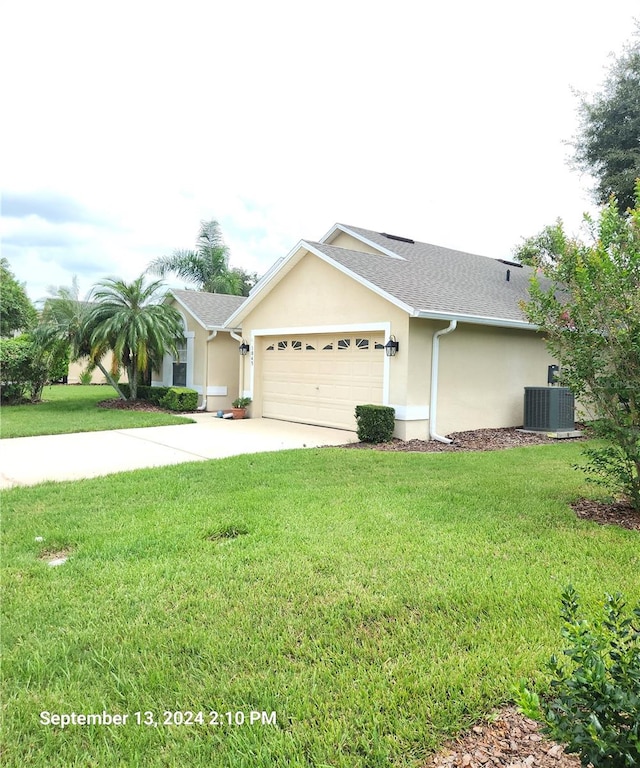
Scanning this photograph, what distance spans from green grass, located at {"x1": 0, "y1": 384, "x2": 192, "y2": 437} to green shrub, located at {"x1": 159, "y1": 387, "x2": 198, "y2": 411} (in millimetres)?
901

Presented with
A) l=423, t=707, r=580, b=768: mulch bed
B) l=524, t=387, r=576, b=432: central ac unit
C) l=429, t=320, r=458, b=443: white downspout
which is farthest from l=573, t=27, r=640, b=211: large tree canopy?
l=423, t=707, r=580, b=768: mulch bed

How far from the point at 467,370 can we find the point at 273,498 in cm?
713

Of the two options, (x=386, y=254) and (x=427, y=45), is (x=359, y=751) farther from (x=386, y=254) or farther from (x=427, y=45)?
(x=386, y=254)

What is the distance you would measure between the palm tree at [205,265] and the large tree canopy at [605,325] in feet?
78.3

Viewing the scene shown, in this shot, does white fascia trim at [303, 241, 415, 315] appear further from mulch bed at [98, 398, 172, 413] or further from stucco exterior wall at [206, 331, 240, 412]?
mulch bed at [98, 398, 172, 413]

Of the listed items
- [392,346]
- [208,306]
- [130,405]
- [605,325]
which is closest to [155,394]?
[130,405]

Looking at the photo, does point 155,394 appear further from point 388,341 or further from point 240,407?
point 388,341

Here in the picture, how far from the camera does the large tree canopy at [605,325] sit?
16.4 ft

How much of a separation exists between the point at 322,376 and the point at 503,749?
11.0 meters

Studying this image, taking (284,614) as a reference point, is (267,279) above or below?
above

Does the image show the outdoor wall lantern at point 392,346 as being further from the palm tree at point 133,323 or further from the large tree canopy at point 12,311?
the large tree canopy at point 12,311

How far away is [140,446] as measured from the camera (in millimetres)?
9836

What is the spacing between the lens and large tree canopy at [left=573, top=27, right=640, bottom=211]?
1639 centimetres

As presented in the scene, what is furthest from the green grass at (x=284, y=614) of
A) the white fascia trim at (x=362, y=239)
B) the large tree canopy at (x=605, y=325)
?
the white fascia trim at (x=362, y=239)
